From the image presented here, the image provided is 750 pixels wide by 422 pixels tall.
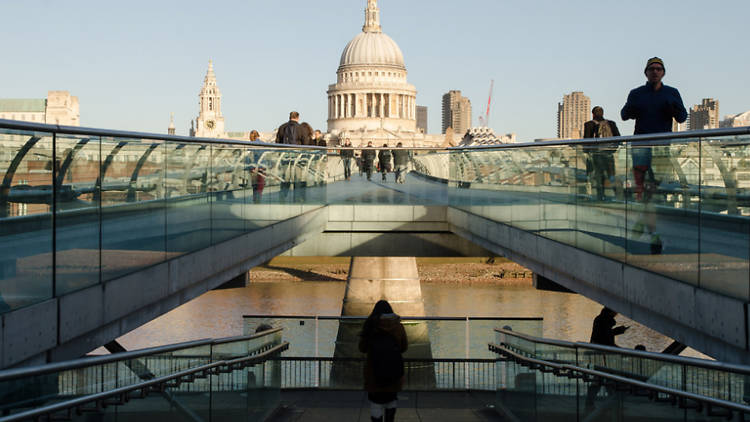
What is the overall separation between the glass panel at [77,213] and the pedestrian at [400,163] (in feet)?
63.5

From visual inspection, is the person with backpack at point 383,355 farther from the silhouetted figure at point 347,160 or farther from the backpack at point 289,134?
the silhouetted figure at point 347,160

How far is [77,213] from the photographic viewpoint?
6.68 metres

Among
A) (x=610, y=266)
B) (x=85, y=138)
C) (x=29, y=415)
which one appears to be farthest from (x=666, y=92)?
(x=29, y=415)

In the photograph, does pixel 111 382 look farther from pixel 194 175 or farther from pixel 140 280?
pixel 194 175

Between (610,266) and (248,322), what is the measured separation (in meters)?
6.40

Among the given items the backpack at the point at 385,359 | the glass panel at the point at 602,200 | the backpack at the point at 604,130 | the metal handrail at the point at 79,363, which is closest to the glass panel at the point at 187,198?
the metal handrail at the point at 79,363

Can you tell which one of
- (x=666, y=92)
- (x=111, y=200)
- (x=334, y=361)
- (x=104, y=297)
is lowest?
(x=334, y=361)

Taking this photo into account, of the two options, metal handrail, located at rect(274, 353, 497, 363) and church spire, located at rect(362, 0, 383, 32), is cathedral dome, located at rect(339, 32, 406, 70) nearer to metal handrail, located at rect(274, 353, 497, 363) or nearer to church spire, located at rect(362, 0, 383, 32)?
church spire, located at rect(362, 0, 383, 32)

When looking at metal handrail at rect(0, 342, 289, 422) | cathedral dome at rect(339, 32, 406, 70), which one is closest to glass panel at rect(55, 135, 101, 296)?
metal handrail at rect(0, 342, 289, 422)

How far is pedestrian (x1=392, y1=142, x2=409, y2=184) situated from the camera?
87.1 feet

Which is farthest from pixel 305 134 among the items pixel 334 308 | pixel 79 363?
pixel 334 308

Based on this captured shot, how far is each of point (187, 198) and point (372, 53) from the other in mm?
150825

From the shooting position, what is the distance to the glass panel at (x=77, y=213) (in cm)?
641

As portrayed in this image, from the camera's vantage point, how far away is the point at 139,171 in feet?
27.1
